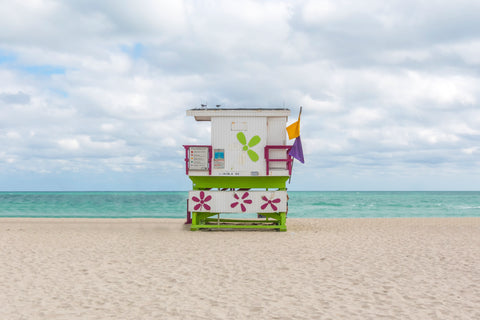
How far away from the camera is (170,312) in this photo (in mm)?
6098

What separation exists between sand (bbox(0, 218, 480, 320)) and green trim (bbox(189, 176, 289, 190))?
350 cm

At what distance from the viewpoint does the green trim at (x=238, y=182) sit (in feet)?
55.4

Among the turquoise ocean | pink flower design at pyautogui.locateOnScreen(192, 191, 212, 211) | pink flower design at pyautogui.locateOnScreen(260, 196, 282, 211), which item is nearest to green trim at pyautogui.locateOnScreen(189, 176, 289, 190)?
pink flower design at pyautogui.locateOnScreen(192, 191, 212, 211)

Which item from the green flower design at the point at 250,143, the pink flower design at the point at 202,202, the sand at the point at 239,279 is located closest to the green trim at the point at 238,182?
the pink flower design at the point at 202,202

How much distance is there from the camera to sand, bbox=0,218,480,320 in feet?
20.4

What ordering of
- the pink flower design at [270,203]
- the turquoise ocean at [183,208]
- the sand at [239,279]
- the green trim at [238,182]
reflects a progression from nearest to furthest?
the sand at [239,279] → the pink flower design at [270,203] → the green trim at [238,182] → the turquoise ocean at [183,208]

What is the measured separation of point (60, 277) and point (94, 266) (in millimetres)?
1245

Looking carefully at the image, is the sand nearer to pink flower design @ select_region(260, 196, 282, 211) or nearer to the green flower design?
pink flower design @ select_region(260, 196, 282, 211)

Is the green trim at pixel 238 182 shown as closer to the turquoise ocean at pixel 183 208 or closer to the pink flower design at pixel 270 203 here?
the pink flower design at pixel 270 203

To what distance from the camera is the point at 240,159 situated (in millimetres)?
16484

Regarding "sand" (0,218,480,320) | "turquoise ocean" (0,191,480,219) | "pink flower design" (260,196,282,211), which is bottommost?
"turquoise ocean" (0,191,480,219)

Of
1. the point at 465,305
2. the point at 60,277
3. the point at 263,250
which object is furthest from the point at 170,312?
the point at 263,250

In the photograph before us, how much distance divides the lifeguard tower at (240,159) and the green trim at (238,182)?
12 mm

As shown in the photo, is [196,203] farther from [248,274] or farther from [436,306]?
[436,306]
